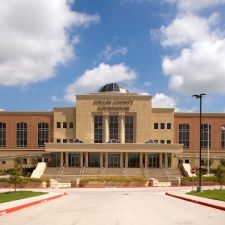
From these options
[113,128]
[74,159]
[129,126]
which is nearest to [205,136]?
[129,126]

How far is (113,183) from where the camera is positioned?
60375 millimetres

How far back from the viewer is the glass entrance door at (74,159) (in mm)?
84169

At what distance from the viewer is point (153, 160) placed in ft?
277

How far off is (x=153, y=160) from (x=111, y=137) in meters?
9.10

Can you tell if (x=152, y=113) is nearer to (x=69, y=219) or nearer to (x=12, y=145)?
(x=12, y=145)

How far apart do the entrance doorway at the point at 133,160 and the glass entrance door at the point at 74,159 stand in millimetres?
8772

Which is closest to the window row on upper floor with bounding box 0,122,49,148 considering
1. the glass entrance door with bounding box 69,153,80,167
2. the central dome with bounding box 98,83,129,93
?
the glass entrance door with bounding box 69,153,80,167

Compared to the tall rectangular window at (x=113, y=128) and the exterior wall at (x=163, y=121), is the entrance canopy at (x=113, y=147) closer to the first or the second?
the tall rectangular window at (x=113, y=128)

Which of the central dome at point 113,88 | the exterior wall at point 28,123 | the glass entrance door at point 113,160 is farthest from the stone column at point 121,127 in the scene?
the exterior wall at point 28,123

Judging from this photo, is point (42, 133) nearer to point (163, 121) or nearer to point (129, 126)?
point (129, 126)

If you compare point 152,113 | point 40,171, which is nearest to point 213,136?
point 152,113

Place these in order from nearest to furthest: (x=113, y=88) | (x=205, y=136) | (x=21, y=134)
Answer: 1. (x=21, y=134)
2. (x=205, y=136)
3. (x=113, y=88)

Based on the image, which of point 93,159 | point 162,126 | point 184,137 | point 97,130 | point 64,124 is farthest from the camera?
point 184,137

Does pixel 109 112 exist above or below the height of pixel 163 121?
above
